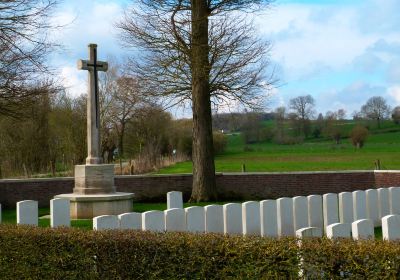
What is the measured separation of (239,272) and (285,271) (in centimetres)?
40

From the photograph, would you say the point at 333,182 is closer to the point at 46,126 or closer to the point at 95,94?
the point at 95,94

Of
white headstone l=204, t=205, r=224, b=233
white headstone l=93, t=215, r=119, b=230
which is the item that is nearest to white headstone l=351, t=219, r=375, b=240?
white headstone l=204, t=205, r=224, b=233

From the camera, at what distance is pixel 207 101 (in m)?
17.3

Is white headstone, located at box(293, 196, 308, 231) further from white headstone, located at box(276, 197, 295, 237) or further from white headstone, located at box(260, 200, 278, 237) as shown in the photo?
white headstone, located at box(260, 200, 278, 237)

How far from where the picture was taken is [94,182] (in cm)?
1386

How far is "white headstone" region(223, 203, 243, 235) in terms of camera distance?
8375mm

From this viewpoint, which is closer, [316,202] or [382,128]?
[316,202]

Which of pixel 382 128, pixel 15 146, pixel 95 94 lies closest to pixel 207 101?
pixel 95 94

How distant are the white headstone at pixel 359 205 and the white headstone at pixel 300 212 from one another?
1.54 metres

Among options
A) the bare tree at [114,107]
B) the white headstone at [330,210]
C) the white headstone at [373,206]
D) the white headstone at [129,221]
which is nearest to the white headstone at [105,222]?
the white headstone at [129,221]

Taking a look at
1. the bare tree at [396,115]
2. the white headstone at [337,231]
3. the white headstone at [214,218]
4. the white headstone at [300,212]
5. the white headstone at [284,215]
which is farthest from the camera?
the bare tree at [396,115]

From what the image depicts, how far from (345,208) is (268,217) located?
2.78 metres

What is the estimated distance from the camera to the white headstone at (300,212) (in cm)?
985

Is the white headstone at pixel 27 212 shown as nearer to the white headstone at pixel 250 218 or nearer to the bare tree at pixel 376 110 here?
the white headstone at pixel 250 218
